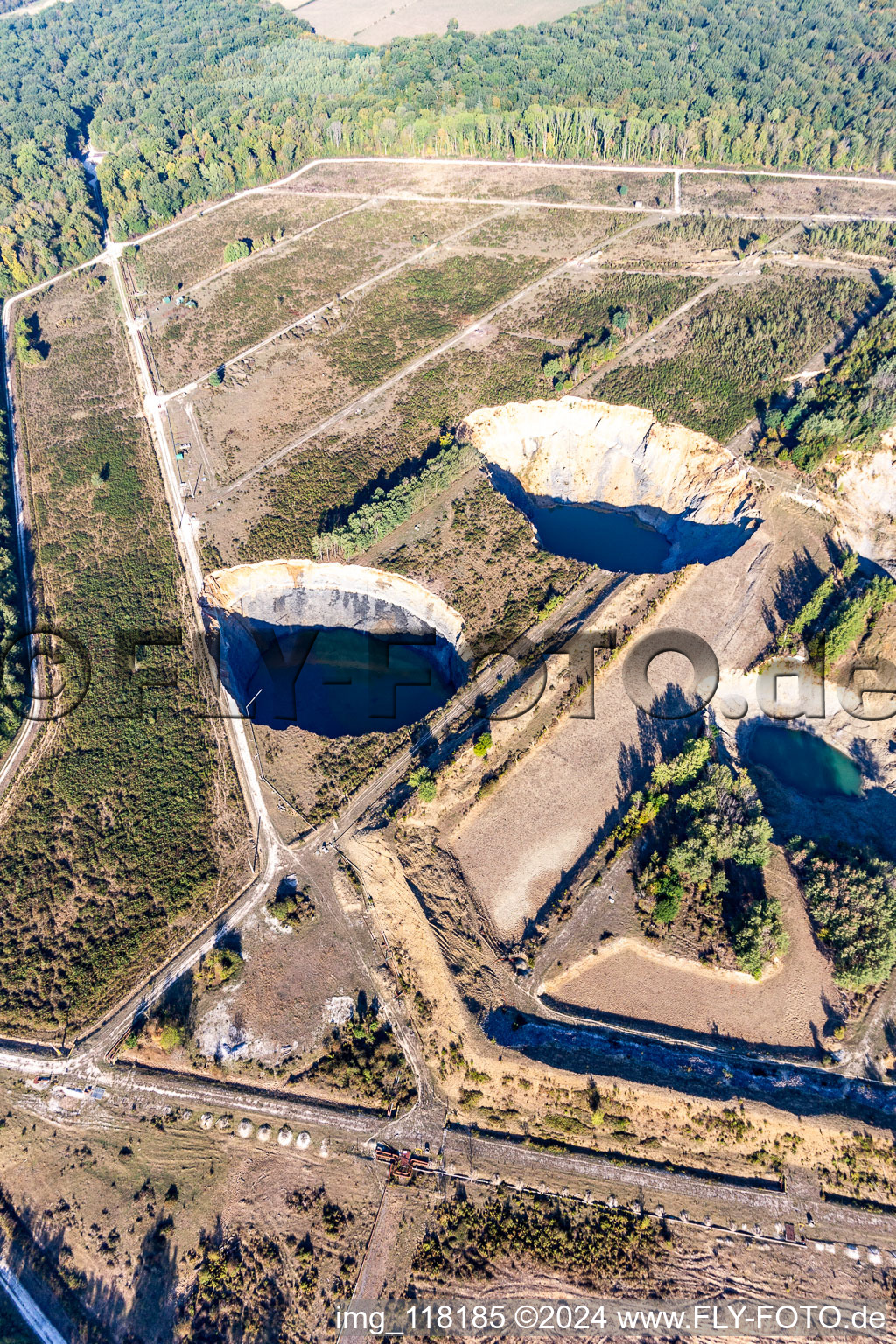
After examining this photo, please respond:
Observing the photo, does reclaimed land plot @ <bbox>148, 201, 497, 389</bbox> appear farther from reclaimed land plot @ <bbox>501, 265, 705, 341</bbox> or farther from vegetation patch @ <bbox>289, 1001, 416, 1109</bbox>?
vegetation patch @ <bbox>289, 1001, 416, 1109</bbox>

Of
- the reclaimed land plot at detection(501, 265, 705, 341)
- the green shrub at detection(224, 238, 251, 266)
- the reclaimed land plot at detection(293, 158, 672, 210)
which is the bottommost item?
the reclaimed land plot at detection(501, 265, 705, 341)

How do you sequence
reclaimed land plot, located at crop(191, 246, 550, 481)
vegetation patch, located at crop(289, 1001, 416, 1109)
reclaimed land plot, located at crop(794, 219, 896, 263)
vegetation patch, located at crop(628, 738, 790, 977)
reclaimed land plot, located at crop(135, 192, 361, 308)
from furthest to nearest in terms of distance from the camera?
1. reclaimed land plot, located at crop(135, 192, 361, 308)
2. reclaimed land plot, located at crop(794, 219, 896, 263)
3. reclaimed land plot, located at crop(191, 246, 550, 481)
4. vegetation patch, located at crop(628, 738, 790, 977)
5. vegetation patch, located at crop(289, 1001, 416, 1109)

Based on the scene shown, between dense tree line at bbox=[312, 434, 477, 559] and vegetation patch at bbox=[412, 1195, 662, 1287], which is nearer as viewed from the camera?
vegetation patch at bbox=[412, 1195, 662, 1287]

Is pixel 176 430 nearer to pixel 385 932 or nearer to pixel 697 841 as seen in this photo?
pixel 385 932

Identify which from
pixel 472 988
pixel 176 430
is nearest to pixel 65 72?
pixel 176 430

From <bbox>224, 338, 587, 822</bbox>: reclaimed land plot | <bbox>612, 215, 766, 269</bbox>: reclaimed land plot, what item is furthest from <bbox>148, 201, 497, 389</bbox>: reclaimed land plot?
<bbox>612, 215, 766, 269</bbox>: reclaimed land plot

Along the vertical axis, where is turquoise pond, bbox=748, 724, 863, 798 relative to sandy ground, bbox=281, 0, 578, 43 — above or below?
below
